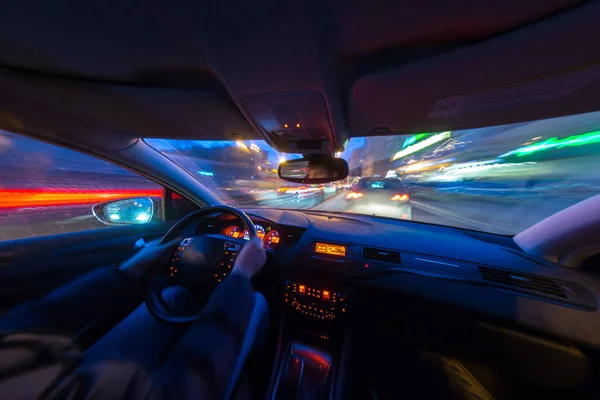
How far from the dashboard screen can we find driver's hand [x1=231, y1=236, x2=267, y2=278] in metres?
0.71

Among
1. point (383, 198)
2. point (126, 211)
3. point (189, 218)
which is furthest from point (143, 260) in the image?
point (383, 198)

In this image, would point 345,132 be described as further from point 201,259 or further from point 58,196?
point 58,196

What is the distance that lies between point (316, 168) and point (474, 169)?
16.9 ft

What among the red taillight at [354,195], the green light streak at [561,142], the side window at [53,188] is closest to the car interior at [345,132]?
the side window at [53,188]

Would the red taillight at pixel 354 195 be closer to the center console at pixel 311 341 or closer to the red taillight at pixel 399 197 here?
the red taillight at pixel 399 197

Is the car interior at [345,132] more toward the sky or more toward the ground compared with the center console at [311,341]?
more toward the sky

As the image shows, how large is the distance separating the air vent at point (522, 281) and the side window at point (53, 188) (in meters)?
3.83

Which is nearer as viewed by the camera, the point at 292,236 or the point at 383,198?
the point at 292,236

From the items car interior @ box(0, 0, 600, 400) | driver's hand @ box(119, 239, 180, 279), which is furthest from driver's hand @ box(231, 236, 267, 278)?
driver's hand @ box(119, 239, 180, 279)

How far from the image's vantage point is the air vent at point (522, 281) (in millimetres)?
1459

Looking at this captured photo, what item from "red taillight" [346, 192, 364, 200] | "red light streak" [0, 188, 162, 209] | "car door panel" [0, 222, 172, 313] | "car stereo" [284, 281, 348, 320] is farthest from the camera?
"red taillight" [346, 192, 364, 200]

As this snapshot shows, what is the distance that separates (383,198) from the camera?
5.20m

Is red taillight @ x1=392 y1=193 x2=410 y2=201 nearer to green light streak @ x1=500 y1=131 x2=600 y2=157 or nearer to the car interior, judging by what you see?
green light streak @ x1=500 y1=131 x2=600 y2=157

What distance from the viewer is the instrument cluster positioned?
231 centimetres
